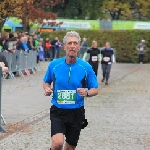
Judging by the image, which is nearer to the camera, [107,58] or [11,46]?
[107,58]

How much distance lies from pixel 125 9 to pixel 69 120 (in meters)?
57.1

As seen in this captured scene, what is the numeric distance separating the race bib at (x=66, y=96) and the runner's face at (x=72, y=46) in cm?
45

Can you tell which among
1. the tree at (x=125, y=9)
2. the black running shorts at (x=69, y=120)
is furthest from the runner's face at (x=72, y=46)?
the tree at (x=125, y=9)

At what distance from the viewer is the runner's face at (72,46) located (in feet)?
23.3

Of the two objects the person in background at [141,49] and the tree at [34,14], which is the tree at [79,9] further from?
the person in background at [141,49]

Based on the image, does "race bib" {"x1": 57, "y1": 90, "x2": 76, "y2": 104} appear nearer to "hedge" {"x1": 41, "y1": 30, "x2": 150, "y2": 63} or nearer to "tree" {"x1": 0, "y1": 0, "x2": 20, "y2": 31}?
"tree" {"x1": 0, "y1": 0, "x2": 20, "y2": 31}

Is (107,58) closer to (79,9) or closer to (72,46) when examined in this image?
(72,46)

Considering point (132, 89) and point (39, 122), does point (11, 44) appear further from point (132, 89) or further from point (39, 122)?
point (39, 122)

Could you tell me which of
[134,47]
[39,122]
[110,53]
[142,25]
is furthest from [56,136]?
[142,25]

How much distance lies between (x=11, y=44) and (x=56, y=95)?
18475 millimetres

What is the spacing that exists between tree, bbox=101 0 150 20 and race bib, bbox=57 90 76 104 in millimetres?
56031

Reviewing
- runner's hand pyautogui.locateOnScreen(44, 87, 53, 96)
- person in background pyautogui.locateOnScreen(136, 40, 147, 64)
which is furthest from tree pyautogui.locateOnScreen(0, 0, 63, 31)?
runner's hand pyautogui.locateOnScreen(44, 87, 53, 96)

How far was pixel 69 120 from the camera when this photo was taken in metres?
7.33

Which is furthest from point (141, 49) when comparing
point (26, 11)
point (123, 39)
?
point (26, 11)
